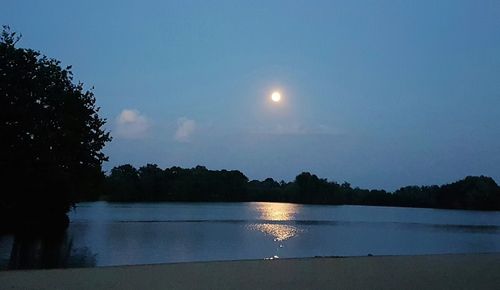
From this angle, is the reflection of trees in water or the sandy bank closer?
the sandy bank

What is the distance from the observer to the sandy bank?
10539mm

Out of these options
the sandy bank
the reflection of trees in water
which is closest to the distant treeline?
the reflection of trees in water

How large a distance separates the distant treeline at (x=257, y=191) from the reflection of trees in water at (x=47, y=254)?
80.8 meters

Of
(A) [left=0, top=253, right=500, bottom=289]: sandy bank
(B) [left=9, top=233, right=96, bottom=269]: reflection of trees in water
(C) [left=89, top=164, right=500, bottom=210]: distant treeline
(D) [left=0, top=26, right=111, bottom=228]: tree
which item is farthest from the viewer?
(C) [left=89, top=164, right=500, bottom=210]: distant treeline

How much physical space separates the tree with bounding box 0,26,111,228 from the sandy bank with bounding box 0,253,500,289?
16486 millimetres

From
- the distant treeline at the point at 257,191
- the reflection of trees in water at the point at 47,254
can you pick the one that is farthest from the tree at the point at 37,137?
the distant treeline at the point at 257,191

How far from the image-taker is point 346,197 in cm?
13238

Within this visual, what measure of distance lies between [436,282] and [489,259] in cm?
597

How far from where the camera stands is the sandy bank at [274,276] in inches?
415

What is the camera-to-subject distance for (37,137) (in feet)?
90.2

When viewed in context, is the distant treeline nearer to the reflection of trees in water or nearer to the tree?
the tree

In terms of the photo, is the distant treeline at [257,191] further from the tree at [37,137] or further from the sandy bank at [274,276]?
the sandy bank at [274,276]

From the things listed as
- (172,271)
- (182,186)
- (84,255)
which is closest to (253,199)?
(182,186)

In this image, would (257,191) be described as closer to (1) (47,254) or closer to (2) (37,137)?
(2) (37,137)
